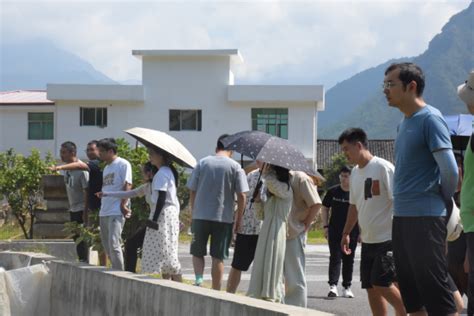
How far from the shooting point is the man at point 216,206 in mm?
10609

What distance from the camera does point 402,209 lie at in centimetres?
648

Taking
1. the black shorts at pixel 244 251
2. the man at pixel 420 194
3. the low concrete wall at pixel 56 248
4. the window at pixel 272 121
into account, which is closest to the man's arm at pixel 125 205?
the black shorts at pixel 244 251

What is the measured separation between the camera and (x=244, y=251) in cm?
1038

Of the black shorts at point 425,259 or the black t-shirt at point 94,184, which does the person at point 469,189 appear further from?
the black t-shirt at point 94,184

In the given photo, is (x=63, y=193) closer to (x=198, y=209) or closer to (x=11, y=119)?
(x=198, y=209)

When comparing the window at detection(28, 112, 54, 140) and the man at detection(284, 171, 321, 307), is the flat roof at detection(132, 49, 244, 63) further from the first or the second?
the man at detection(284, 171, 321, 307)

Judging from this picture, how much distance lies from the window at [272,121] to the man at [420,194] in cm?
4471

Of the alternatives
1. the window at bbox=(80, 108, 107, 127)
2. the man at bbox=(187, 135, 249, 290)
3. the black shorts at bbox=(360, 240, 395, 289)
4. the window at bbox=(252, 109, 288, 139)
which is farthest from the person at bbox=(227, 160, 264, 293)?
the window at bbox=(80, 108, 107, 127)

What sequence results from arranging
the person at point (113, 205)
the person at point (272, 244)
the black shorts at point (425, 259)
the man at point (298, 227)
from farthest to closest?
the person at point (113, 205), the man at point (298, 227), the person at point (272, 244), the black shorts at point (425, 259)

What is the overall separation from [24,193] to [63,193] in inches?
499

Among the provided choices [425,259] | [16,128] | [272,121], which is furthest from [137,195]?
[16,128]

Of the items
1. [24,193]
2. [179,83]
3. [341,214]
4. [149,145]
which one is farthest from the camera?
[179,83]

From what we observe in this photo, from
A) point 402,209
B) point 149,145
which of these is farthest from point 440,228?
point 149,145

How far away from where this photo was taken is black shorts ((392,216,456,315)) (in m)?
6.26
